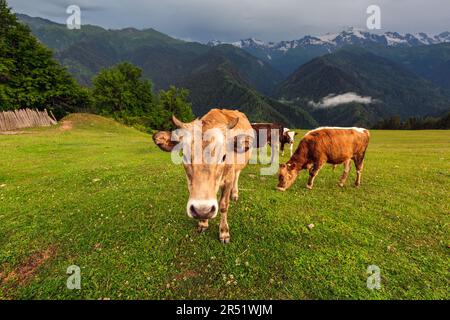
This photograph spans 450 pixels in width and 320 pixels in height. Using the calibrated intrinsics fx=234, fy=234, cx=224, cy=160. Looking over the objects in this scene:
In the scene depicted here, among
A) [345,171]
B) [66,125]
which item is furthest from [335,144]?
[66,125]

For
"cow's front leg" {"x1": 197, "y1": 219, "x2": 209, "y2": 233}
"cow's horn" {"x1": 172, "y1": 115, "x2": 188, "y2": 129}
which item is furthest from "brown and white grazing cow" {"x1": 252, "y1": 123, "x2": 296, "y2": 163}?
"cow's horn" {"x1": 172, "y1": 115, "x2": 188, "y2": 129}

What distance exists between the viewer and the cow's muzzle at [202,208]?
14.5 ft

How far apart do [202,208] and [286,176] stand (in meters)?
6.81

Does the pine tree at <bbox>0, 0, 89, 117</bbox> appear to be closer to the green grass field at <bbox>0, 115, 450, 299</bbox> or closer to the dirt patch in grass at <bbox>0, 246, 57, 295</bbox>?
the green grass field at <bbox>0, 115, 450, 299</bbox>

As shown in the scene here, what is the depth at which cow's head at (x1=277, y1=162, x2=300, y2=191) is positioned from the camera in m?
10.4

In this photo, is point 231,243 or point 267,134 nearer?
point 231,243

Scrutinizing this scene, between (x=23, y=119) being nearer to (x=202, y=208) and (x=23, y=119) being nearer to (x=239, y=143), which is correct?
(x=239, y=143)

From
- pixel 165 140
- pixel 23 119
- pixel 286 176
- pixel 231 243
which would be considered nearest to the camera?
pixel 165 140

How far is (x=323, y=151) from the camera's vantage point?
10414 millimetres

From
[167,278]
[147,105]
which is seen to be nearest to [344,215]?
[167,278]

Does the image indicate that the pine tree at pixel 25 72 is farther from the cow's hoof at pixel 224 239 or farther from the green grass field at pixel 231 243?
the cow's hoof at pixel 224 239

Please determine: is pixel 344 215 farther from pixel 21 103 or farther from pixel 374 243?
Result: pixel 21 103

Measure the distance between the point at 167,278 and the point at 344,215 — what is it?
6.21m

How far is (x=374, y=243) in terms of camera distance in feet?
22.1
